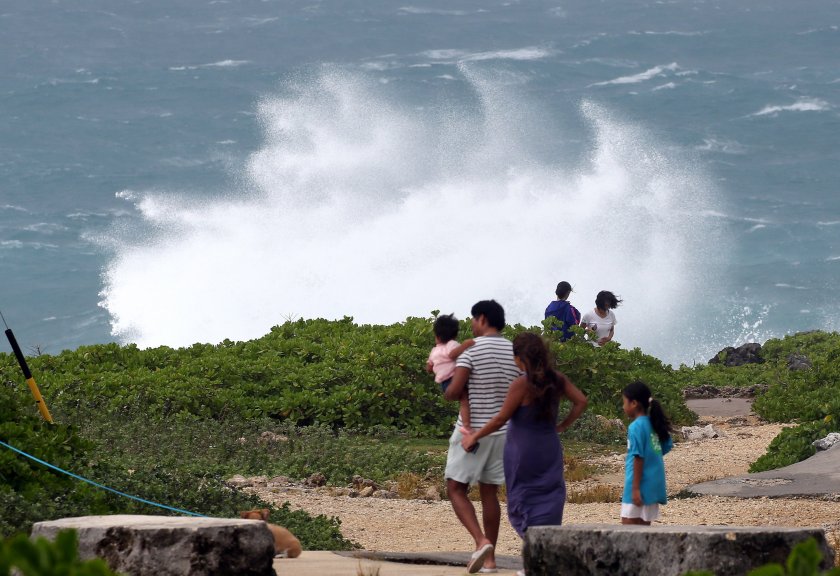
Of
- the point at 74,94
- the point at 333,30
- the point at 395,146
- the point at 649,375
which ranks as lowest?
the point at 649,375

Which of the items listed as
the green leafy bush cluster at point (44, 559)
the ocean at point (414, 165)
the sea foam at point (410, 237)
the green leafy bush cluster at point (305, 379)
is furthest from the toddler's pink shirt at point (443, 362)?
the sea foam at point (410, 237)

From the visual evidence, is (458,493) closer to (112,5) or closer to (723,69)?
(723,69)

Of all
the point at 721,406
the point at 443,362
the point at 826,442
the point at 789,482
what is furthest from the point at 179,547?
the point at 721,406

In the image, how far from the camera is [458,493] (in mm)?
7613

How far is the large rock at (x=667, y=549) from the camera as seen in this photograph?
5582 millimetres

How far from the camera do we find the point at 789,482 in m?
11.2

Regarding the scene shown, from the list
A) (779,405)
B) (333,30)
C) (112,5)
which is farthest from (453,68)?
(779,405)

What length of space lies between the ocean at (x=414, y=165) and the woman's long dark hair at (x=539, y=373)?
2134cm

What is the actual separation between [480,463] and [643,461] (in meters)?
0.89

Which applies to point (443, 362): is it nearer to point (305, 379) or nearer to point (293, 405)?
point (293, 405)

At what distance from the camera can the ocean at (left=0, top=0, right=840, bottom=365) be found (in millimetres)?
38094

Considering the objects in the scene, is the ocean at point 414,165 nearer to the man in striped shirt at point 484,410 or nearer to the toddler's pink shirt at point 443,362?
the toddler's pink shirt at point 443,362

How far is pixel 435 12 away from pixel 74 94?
87.9 feet

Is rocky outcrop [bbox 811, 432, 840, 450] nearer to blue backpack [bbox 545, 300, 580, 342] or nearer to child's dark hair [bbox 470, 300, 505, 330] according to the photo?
blue backpack [bbox 545, 300, 580, 342]
